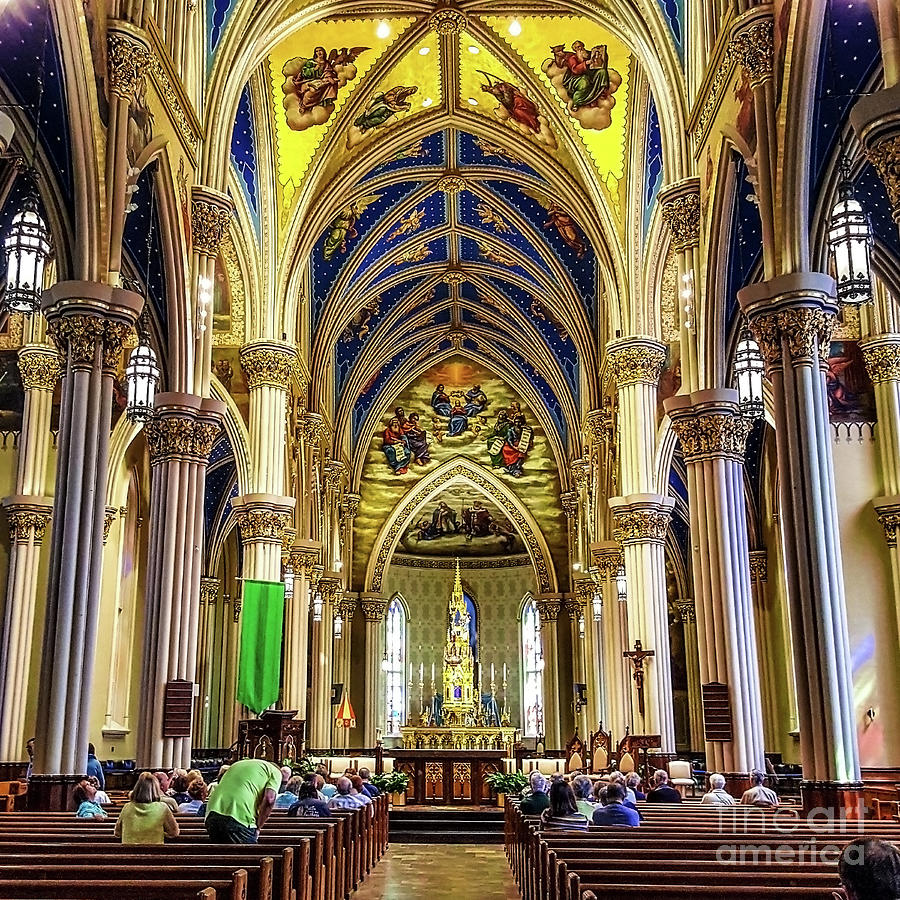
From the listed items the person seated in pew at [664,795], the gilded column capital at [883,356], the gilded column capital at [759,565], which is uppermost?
the gilded column capital at [883,356]

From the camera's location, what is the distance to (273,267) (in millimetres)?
22359

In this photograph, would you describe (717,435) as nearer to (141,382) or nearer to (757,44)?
(757,44)

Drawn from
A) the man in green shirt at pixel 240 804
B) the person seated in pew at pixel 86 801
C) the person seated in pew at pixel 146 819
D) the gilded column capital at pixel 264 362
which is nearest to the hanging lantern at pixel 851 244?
the man in green shirt at pixel 240 804

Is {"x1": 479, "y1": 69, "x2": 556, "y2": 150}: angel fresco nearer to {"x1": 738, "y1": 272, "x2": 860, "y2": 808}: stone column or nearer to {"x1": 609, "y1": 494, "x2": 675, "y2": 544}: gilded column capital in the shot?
{"x1": 609, "y1": 494, "x2": 675, "y2": 544}: gilded column capital

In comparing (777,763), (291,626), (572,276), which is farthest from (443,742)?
(572,276)

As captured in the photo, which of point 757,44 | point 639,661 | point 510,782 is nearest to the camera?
point 757,44

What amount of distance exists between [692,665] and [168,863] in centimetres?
2800

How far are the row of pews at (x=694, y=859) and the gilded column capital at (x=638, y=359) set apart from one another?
42.9 ft

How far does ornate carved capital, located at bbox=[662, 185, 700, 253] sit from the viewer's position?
15859 millimetres

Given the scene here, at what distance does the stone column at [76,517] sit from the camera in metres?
10.9

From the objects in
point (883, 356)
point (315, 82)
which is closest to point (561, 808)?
point (883, 356)

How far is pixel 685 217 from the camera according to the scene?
15961 mm

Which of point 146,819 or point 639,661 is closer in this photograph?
point 146,819

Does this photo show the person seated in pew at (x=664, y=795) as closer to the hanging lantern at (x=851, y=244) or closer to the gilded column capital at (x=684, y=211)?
the hanging lantern at (x=851, y=244)
